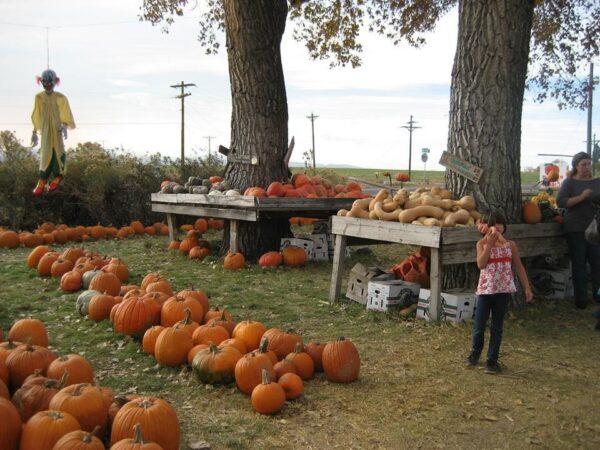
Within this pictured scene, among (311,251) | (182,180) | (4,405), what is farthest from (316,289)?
(182,180)

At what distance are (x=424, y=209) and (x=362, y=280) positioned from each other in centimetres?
129

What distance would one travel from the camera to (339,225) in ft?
23.7

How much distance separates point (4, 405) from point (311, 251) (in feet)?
24.6

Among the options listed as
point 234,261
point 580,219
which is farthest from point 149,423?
point 234,261

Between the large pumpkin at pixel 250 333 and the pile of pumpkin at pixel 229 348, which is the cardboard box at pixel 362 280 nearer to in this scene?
the pile of pumpkin at pixel 229 348

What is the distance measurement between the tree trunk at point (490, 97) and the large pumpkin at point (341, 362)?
2.54 m

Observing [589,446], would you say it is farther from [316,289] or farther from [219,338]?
[316,289]

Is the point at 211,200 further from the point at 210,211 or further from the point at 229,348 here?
the point at 229,348

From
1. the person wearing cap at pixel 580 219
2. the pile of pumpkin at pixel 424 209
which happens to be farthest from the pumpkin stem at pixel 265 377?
the person wearing cap at pixel 580 219

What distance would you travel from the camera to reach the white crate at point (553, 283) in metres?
7.46

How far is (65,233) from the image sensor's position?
520 inches

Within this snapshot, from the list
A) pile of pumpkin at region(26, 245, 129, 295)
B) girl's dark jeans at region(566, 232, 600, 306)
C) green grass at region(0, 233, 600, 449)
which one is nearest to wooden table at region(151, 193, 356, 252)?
green grass at region(0, 233, 600, 449)

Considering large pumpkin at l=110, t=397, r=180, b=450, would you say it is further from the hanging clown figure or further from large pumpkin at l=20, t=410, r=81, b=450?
the hanging clown figure

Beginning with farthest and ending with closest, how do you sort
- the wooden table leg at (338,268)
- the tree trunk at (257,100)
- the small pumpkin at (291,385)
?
the tree trunk at (257,100) < the wooden table leg at (338,268) < the small pumpkin at (291,385)
